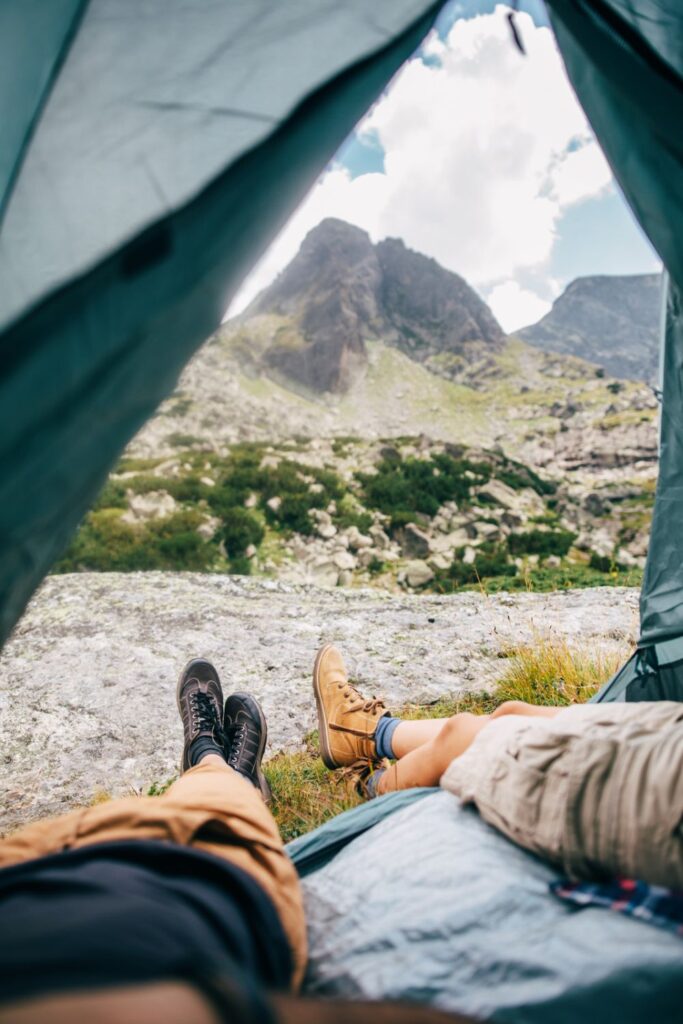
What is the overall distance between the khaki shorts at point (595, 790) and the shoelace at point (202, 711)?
143cm

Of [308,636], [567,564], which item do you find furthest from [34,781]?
[567,564]

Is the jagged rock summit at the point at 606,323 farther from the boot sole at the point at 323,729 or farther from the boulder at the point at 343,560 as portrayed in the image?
the boot sole at the point at 323,729

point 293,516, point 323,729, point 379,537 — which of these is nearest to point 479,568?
point 379,537

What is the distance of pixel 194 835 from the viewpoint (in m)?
0.94

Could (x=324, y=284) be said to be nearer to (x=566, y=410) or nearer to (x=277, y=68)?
(x=566, y=410)

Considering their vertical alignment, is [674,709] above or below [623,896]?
above

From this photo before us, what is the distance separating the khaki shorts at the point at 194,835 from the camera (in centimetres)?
88

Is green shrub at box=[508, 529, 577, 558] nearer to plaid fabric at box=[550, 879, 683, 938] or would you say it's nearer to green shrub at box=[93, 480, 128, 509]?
green shrub at box=[93, 480, 128, 509]

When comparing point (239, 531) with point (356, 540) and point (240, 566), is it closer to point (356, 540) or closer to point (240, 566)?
point (240, 566)

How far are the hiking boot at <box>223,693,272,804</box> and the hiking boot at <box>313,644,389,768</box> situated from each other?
0.27 meters

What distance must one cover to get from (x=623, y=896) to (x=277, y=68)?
62.9 inches

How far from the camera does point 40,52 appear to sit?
0.91 m

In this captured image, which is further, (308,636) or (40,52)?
(308,636)

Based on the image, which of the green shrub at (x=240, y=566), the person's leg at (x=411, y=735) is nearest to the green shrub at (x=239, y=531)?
the green shrub at (x=240, y=566)
